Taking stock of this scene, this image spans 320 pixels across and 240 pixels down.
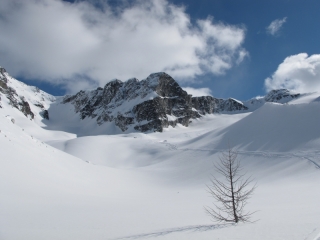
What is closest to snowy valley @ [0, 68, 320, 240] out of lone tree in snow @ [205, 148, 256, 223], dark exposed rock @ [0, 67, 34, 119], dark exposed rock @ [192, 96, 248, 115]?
lone tree in snow @ [205, 148, 256, 223]

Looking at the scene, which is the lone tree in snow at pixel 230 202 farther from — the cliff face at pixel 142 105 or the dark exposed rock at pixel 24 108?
the dark exposed rock at pixel 24 108

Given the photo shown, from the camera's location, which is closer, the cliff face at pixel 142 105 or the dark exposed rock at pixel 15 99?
the dark exposed rock at pixel 15 99

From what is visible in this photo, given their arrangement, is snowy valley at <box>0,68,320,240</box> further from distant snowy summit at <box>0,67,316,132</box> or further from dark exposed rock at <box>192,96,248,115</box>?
dark exposed rock at <box>192,96,248,115</box>

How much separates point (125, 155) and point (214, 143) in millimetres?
21030

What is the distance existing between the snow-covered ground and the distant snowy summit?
2909 inches

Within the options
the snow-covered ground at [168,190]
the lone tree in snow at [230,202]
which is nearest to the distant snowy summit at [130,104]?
the snow-covered ground at [168,190]

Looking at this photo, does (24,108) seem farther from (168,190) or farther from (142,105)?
(168,190)

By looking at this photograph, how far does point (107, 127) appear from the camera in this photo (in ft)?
420

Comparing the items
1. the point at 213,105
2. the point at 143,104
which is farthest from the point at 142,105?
the point at 213,105

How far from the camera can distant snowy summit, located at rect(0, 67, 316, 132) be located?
389 feet

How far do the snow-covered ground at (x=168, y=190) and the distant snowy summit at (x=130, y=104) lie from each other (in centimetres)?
7389

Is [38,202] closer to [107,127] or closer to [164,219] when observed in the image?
[164,219]

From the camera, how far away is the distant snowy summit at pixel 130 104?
4665 inches

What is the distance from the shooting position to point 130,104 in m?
133
